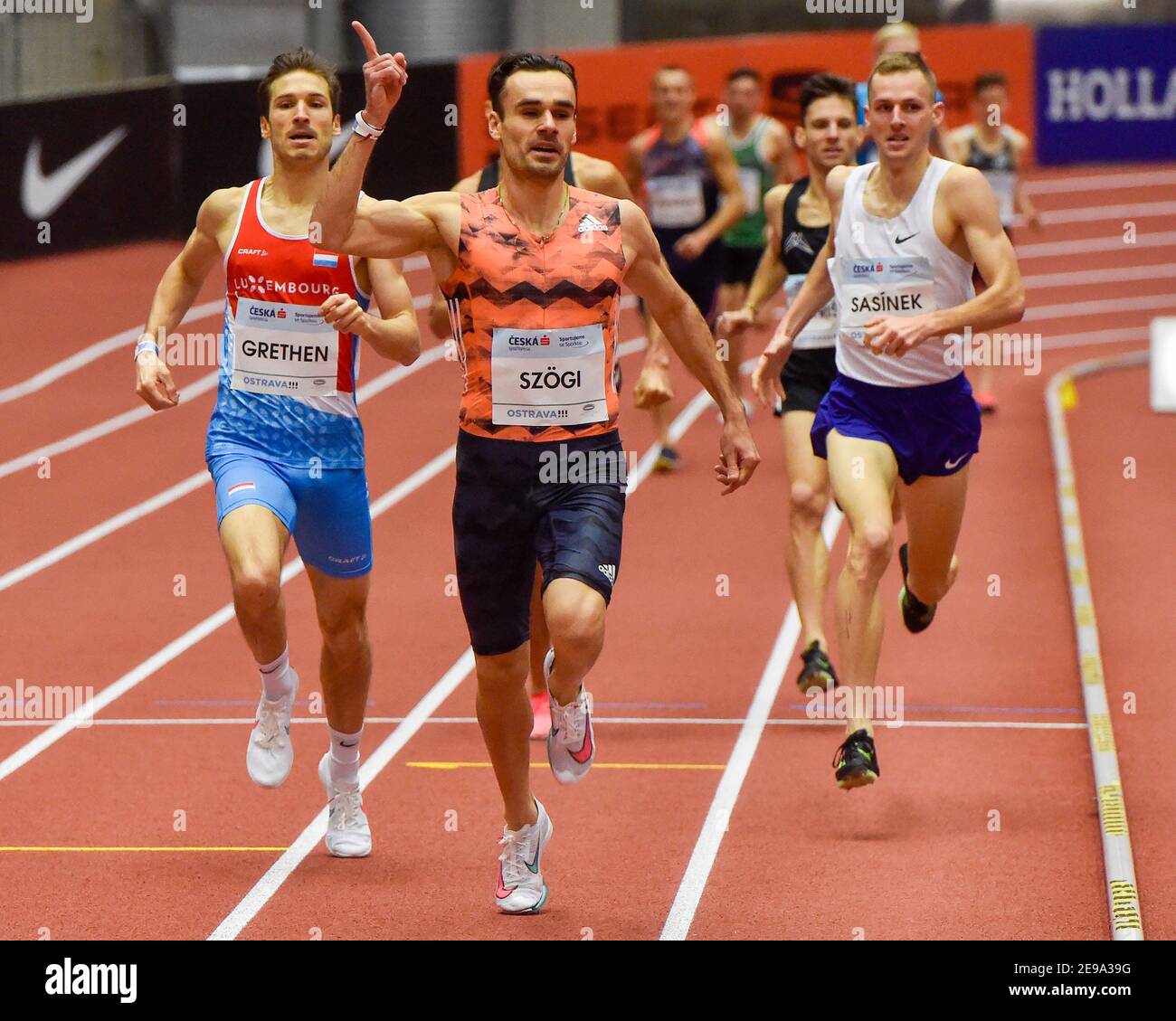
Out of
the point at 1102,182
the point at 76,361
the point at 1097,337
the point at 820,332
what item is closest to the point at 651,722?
the point at 820,332

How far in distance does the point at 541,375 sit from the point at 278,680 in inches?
62.6

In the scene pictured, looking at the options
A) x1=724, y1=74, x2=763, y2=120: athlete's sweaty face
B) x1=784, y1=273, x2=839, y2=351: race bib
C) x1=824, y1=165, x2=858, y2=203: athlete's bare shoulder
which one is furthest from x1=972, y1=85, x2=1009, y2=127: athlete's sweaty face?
x1=824, y1=165, x2=858, y2=203: athlete's bare shoulder

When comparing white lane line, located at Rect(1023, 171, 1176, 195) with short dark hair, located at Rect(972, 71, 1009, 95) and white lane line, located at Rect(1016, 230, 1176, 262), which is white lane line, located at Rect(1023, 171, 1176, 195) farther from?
short dark hair, located at Rect(972, 71, 1009, 95)

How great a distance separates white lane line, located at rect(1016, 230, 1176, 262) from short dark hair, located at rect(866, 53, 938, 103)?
1829 cm

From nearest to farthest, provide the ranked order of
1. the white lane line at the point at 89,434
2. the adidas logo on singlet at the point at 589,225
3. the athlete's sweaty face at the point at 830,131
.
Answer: the adidas logo on singlet at the point at 589,225 < the athlete's sweaty face at the point at 830,131 < the white lane line at the point at 89,434

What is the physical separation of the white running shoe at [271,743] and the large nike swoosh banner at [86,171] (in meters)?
14.1

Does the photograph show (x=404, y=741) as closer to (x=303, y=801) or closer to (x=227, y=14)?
(x=303, y=801)

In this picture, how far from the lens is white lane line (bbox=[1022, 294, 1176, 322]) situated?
73.7 ft

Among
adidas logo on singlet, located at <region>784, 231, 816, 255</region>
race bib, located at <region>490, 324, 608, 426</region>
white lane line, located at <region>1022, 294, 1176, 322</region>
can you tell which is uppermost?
adidas logo on singlet, located at <region>784, 231, 816, 255</region>

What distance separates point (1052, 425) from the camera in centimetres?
1521

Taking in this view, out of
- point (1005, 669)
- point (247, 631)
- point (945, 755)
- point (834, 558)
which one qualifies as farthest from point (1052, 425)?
point (247, 631)

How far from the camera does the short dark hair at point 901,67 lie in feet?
23.5

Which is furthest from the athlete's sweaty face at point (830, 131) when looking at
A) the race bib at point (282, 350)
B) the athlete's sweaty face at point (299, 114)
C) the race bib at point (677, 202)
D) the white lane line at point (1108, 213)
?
the white lane line at point (1108, 213)

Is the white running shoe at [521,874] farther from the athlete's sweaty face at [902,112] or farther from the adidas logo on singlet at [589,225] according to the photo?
the athlete's sweaty face at [902,112]
